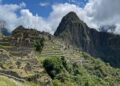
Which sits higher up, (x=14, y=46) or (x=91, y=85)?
(x=14, y=46)

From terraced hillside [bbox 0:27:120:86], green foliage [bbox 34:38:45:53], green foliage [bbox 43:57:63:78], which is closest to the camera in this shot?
terraced hillside [bbox 0:27:120:86]

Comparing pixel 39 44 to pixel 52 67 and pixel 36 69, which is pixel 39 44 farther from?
pixel 36 69

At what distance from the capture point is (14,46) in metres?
160

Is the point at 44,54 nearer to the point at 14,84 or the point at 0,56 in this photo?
the point at 0,56

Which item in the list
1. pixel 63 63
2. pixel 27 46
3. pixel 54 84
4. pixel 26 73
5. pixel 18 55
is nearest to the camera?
pixel 26 73

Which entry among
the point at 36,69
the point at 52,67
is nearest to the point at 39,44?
the point at 52,67

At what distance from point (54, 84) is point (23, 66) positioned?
15034 mm

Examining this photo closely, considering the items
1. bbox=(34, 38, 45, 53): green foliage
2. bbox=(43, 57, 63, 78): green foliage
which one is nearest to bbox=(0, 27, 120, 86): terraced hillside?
bbox=(43, 57, 63, 78): green foliage

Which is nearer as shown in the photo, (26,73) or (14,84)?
(14,84)

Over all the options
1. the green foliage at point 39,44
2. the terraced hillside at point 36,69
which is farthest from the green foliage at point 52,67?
the green foliage at point 39,44

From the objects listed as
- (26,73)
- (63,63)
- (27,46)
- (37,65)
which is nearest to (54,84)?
(37,65)

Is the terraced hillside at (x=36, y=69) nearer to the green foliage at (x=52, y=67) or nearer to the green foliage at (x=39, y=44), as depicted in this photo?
the green foliage at (x=52, y=67)

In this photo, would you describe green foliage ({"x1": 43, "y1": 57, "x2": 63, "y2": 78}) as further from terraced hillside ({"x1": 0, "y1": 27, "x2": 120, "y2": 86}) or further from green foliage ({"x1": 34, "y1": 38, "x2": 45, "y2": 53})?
green foliage ({"x1": 34, "y1": 38, "x2": 45, "y2": 53})

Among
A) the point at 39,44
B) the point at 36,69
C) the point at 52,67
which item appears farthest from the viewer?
the point at 39,44
